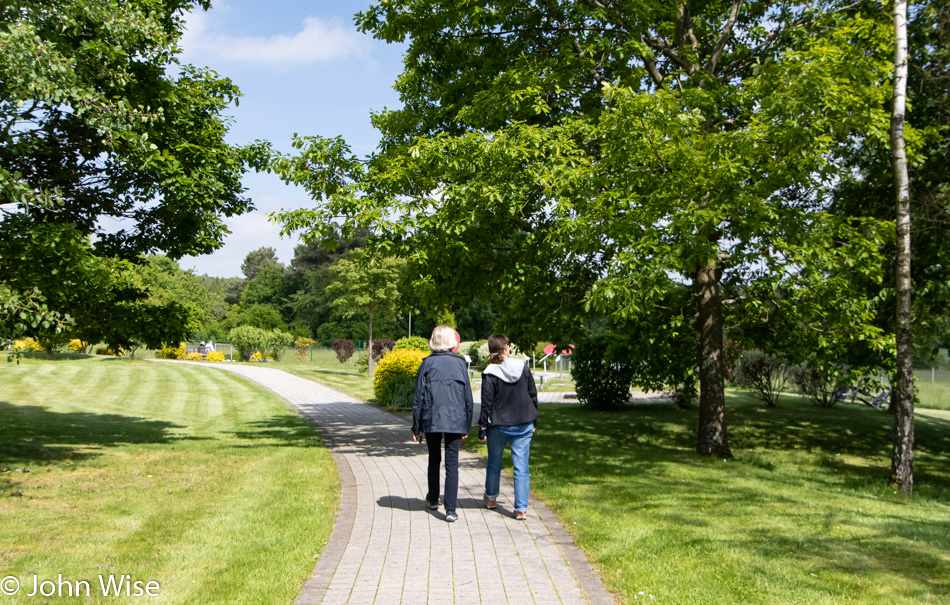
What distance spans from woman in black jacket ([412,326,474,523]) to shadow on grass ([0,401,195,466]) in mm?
6274

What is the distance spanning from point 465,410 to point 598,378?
42.8ft

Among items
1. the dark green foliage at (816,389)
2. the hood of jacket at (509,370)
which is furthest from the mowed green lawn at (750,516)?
the dark green foliage at (816,389)

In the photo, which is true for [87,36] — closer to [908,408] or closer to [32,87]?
[32,87]

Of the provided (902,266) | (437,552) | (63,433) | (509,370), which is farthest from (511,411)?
(63,433)

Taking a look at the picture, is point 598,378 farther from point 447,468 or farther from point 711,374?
point 447,468

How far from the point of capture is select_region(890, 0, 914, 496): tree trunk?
28.2 feet

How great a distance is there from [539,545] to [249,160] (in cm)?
738

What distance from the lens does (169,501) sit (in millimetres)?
7016

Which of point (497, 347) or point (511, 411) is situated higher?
point (497, 347)

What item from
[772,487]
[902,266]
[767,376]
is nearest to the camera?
[772,487]

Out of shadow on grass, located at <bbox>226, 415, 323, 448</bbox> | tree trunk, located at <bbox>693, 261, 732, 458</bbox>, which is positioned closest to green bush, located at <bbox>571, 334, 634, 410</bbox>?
tree trunk, located at <bbox>693, 261, 732, 458</bbox>

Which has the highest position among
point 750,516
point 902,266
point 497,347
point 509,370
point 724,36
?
point 724,36

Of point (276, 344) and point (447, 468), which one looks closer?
point (447, 468)

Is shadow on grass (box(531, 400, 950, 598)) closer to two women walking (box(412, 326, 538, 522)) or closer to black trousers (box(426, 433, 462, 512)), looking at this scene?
two women walking (box(412, 326, 538, 522))
